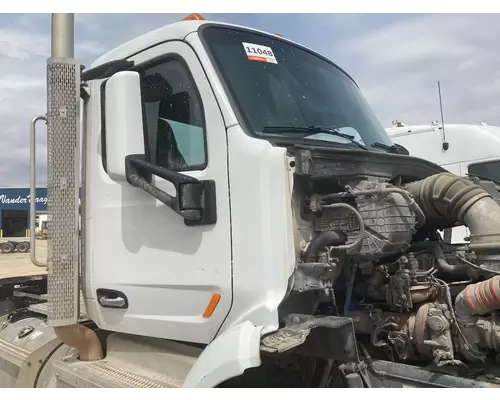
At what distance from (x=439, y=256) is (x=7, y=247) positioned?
77.3 ft

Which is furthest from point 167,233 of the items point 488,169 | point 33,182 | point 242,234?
point 488,169

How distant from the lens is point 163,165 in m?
2.89

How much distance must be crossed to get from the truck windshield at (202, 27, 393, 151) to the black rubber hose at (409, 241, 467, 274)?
0.67 metres

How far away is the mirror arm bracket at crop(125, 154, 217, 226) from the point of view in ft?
8.53

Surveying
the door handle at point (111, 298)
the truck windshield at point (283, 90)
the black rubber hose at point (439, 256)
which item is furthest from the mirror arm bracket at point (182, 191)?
the black rubber hose at point (439, 256)

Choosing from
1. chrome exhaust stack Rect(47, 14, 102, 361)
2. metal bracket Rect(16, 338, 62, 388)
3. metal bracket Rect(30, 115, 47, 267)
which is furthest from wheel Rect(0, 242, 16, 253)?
chrome exhaust stack Rect(47, 14, 102, 361)

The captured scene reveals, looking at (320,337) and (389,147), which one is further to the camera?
(389,147)

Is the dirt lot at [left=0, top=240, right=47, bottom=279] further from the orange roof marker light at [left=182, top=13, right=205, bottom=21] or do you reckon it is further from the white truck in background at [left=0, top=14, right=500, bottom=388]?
the orange roof marker light at [left=182, top=13, right=205, bottom=21]

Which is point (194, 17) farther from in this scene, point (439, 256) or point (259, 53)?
point (439, 256)

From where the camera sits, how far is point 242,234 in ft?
8.41

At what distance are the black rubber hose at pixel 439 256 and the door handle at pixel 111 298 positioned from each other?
1.63 m

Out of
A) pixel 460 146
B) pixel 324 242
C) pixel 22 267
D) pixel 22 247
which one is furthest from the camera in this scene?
pixel 22 247

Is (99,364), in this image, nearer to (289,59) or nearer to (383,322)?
(383,322)

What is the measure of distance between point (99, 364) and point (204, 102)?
1701 millimetres
